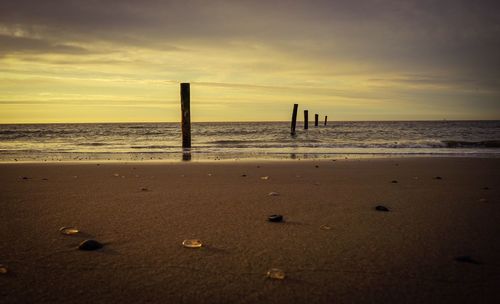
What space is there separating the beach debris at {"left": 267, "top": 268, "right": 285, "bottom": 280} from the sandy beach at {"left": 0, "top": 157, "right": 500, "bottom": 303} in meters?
0.04

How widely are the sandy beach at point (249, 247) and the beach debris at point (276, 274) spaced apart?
0.04 metres

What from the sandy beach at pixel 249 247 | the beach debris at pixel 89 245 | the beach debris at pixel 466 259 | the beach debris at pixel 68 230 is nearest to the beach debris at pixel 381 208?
the sandy beach at pixel 249 247

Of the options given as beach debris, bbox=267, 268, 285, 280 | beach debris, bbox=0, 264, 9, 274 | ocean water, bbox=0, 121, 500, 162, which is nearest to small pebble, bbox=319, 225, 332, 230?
beach debris, bbox=267, 268, 285, 280

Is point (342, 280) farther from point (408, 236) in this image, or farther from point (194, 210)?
point (194, 210)

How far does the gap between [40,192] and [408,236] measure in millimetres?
4451

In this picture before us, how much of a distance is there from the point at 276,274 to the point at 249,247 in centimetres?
54

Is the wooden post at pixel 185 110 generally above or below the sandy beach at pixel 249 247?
above

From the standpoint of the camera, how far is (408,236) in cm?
271

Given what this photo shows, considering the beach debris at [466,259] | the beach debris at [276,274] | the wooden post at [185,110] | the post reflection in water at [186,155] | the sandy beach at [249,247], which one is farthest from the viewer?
the wooden post at [185,110]

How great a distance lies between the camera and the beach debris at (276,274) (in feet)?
6.30

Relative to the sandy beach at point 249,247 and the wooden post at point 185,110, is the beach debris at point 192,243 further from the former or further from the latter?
the wooden post at point 185,110

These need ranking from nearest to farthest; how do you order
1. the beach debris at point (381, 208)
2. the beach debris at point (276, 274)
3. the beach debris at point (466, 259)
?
the beach debris at point (276, 274) → the beach debris at point (466, 259) → the beach debris at point (381, 208)

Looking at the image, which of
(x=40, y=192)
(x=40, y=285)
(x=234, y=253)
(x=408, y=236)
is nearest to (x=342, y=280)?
(x=234, y=253)

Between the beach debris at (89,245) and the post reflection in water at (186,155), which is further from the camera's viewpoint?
the post reflection in water at (186,155)
